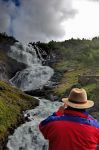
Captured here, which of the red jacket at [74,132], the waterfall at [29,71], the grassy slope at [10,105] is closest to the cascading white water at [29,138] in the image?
the grassy slope at [10,105]

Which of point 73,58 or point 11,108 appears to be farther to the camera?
point 73,58

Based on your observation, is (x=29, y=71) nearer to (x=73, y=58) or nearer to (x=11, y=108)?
(x=73, y=58)

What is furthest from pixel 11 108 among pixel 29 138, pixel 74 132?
pixel 74 132

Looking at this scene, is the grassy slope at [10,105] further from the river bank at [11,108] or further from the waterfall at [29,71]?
the waterfall at [29,71]

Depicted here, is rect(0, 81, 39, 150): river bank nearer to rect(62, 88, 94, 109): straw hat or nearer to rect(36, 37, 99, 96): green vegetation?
rect(36, 37, 99, 96): green vegetation

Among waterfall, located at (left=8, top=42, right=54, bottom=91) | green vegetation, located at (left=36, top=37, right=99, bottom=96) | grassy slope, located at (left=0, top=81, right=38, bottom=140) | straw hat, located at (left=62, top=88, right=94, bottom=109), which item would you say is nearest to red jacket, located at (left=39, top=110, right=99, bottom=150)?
straw hat, located at (left=62, top=88, right=94, bottom=109)

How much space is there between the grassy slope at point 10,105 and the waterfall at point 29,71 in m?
11.2

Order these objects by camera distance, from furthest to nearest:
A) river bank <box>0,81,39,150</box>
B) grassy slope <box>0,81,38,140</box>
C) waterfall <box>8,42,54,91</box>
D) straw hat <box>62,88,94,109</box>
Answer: waterfall <box>8,42,54,91</box> → grassy slope <box>0,81,38,140</box> → river bank <box>0,81,39,150</box> → straw hat <box>62,88,94,109</box>

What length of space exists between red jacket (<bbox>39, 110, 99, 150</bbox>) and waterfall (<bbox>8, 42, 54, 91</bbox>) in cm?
3804

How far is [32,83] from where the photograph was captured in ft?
158

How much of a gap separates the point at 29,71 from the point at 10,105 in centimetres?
2243

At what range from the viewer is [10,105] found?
2930cm

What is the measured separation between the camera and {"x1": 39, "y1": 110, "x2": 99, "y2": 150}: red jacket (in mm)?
6344

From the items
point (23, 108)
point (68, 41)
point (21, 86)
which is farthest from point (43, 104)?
point (68, 41)
